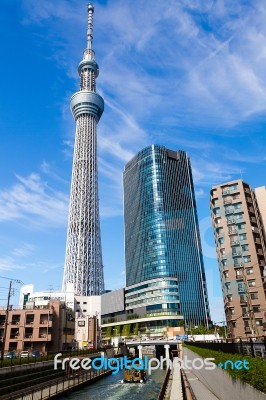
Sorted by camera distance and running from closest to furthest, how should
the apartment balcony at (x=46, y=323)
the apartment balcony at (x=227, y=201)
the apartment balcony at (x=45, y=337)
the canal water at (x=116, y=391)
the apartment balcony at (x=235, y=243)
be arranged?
1. the canal water at (x=116, y=391)
2. the apartment balcony at (x=235, y=243)
3. the apartment balcony at (x=227, y=201)
4. the apartment balcony at (x=45, y=337)
5. the apartment balcony at (x=46, y=323)

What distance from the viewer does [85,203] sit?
527 feet

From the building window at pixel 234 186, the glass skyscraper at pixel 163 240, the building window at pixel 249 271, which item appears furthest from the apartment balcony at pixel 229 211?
the glass skyscraper at pixel 163 240

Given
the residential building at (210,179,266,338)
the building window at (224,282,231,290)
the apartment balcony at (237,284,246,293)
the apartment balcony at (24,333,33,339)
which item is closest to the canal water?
the residential building at (210,179,266,338)

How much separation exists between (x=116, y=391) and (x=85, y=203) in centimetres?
12119

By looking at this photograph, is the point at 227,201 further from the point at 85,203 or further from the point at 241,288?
the point at 85,203

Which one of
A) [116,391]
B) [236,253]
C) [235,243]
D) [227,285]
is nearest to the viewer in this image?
[116,391]

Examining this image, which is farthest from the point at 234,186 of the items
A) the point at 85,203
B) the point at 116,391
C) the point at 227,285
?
the point at 85,203

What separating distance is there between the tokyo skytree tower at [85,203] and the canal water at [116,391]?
90.2 metres

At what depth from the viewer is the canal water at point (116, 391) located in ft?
128

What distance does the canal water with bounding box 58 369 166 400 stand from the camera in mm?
39075

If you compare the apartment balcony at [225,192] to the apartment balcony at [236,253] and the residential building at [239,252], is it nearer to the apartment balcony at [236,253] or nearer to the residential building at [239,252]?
the residential building at [239,252]

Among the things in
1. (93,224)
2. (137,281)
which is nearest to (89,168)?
(93,224)

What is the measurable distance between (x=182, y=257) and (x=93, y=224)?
45486 millimetres

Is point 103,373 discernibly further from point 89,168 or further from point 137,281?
point 89,168
